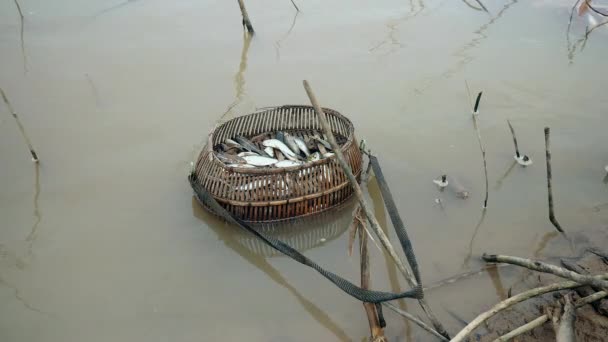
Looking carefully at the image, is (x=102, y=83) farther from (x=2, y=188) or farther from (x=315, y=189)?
(x=315, y=189)

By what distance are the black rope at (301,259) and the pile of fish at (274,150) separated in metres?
0.41

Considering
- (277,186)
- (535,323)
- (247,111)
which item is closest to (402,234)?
(535,323)

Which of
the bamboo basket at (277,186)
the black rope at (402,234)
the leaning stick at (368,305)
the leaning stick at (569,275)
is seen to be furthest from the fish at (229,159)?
the leaning stick at (569,275)

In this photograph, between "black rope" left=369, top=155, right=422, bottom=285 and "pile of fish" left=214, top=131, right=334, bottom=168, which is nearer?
"black rope" left=369, top=155, right=422, bottom=285

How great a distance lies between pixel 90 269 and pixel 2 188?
6.28ft

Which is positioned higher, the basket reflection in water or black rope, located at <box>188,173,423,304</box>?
black rope, located at <box>188,173,423,304</box>

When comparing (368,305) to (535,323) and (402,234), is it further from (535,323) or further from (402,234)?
(535,323)

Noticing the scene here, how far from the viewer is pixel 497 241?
4.69 meters

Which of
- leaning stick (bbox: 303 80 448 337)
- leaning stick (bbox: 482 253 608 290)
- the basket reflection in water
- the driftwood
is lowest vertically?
the basket reflection in water

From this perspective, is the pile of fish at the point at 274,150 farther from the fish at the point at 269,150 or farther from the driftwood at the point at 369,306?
the driftwood at the point at 369,306

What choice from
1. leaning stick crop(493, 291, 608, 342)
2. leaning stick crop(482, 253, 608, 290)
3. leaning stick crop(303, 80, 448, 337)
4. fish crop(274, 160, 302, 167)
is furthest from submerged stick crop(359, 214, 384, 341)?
fish crop(274, 160, 302, 167)

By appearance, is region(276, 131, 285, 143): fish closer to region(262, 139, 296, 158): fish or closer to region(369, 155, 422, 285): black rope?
region(262, 139, 296, 158): fish

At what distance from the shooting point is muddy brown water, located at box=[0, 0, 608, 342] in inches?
167

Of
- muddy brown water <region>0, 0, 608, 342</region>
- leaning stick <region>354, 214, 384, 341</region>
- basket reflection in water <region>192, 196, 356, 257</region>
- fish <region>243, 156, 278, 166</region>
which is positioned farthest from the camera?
fish <region>243, 156, 278, 166</region>
